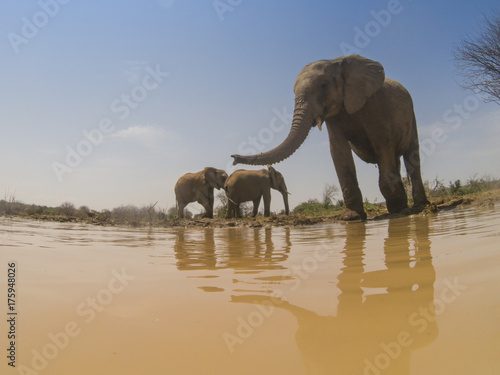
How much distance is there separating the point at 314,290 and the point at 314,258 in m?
0.88

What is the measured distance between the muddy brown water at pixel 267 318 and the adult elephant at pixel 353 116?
16.4 feet

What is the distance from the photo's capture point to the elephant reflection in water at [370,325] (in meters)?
0.87

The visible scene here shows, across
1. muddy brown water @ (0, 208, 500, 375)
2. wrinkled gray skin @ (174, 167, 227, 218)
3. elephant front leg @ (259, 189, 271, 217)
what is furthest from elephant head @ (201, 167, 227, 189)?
muddy brown water @ (0, 208, 500, 375)

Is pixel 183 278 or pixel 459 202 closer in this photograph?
pixel 183 278

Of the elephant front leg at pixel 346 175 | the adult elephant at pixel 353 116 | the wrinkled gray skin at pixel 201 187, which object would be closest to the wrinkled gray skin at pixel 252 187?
the wrinkled gray skin at pixel 201 187

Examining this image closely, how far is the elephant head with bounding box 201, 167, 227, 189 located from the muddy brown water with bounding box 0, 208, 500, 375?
15770 mm

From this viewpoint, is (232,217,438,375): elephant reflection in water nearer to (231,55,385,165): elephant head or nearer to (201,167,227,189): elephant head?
(231,55,385,165): elephant head

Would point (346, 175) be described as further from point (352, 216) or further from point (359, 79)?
point (359, 79)

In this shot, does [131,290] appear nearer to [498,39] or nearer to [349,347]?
[349,347]

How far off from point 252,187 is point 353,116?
32.5 ft

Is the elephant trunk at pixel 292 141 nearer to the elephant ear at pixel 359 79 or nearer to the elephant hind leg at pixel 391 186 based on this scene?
the elephant ear at pixel 359 79

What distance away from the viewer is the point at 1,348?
0.99m

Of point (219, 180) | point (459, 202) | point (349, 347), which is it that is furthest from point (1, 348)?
point (219, 180)

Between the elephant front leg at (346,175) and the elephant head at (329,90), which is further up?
the elephant head at (329,90)
